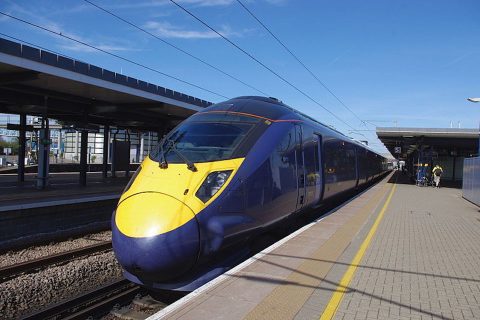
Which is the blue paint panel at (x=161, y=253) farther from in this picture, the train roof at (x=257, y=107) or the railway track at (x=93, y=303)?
the train roof at (x=257, y=107)

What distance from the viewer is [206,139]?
7.32 metres

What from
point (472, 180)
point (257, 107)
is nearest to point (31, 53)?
point (257, 107)

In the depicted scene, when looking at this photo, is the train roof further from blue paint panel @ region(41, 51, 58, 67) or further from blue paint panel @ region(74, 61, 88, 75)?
blue paint panel @ region(74, 61, 88, 75)

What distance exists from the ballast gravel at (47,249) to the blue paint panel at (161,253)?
4.79 meters

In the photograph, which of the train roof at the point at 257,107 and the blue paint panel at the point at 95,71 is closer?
the train roof at the point at 257,107

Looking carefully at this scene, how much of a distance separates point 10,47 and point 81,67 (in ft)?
9.29

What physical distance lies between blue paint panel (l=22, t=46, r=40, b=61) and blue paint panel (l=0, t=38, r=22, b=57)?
0.13m

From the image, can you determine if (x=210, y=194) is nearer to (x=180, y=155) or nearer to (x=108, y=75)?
(x=180, y=155)

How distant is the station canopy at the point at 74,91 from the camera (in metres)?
12.9

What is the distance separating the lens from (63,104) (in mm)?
19344

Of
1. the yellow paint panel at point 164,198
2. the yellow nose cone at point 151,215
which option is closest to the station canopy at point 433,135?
the yellow paint panel at point 164,198

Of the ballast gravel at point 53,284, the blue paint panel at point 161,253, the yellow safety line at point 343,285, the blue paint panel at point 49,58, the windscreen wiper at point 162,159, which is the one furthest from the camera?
the blue paint panel at point 49,58

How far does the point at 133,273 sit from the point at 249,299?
177 cm

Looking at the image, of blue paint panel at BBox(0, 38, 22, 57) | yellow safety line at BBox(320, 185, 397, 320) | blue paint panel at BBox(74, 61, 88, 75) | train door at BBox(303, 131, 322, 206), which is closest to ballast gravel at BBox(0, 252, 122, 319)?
train door at BBox(303, 131, 322, 206)
